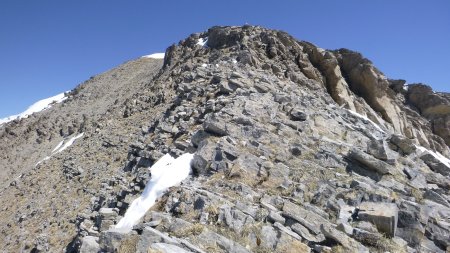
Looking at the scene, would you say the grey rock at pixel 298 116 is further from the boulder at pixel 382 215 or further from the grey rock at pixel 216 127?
Answer: the boulder at pixel 382 215

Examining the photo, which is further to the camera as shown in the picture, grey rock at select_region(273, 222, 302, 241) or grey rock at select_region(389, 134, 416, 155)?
grey rock at select_region(389, 134, 416, 155)

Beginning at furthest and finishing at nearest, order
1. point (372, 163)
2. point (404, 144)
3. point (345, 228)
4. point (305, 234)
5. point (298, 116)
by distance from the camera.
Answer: point (298, 116) → point (404, 144) → point (372, 163) → point (345, 228) → point (305, 234)

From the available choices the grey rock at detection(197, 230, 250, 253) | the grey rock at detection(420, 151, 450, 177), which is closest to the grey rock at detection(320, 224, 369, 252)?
the grey rock at detection(197, 230, 250, 253)

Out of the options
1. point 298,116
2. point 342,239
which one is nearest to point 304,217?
point 342,239

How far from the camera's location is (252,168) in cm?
1391

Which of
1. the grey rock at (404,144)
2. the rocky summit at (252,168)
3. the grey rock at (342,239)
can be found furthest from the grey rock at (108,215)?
the grey rock at (404,144)

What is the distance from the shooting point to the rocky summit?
33.8 ft

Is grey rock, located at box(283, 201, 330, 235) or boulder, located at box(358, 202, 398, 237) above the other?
boulder, located at box(358, 202, 398, 237)

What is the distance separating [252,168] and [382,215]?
4.90 metres

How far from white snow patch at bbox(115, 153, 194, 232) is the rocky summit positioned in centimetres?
37

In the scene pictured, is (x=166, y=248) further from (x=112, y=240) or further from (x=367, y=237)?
(x=367, y=237)

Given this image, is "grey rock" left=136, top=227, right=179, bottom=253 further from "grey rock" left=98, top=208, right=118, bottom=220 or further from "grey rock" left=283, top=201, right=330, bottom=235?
"grey rock" left=98, top=208, right=118, bottom=220

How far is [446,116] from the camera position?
43812 mm

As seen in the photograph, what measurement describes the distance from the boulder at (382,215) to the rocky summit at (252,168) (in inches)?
1.3
